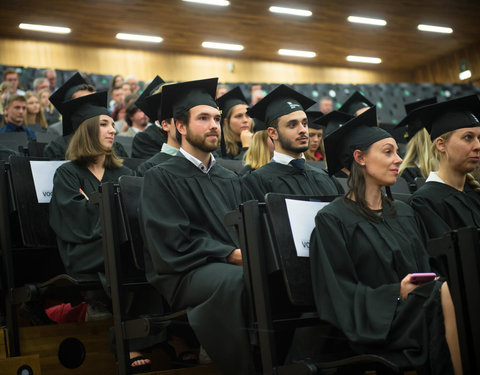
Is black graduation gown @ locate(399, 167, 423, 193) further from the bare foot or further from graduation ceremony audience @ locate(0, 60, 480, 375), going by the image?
the bare foot

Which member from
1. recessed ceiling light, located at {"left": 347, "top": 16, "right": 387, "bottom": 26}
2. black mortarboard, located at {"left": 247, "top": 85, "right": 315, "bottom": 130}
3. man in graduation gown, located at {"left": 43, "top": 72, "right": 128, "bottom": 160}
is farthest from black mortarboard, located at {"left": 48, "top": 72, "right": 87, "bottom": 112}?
recessed ceiling light, located at {"left": 347, "top": 16, "right": 387, "bottom": 26}

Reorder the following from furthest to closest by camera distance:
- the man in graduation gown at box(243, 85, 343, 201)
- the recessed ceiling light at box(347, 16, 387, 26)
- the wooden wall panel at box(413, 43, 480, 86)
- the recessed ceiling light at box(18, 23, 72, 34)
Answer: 1. the wooden wall panel at box(413, 43, 480, 86)
2. the recessed ceiling light at box(347, 16, 387, 26)
3. the recessed ceiling light at box(18, 23, 72, 34)
4. the man in graduation gown at box(243, 85, 343, 201)

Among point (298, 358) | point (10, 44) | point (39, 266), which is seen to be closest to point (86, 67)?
point (10, 44)

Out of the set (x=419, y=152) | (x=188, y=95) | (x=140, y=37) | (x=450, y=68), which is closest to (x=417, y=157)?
(x=419, y=152)

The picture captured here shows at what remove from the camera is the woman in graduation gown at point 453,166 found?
394 centimetres

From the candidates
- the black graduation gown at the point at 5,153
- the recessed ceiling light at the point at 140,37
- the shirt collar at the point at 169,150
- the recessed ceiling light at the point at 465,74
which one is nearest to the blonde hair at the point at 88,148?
the shirt collar at the point at 169,150

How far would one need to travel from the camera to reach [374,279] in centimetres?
310

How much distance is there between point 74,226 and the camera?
4176mm

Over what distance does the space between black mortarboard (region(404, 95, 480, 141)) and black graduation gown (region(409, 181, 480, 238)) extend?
395mm

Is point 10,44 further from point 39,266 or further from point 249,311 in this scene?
point 249,311

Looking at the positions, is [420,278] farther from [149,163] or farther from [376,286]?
[149,163]

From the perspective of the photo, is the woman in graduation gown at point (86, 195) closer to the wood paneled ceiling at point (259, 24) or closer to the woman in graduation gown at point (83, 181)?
the woman in graduation gown at point (83, 181)

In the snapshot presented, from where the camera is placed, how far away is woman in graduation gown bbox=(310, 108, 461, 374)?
2.71 meters

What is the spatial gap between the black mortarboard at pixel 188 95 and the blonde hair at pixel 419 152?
2168 millimetres
